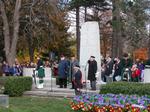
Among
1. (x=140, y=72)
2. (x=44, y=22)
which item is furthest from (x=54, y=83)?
(x=44, y=22)

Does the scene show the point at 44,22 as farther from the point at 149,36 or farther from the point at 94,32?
the point at 149,36

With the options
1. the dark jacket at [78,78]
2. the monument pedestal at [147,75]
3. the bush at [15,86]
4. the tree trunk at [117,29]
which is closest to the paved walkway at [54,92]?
the bush at [15,86]

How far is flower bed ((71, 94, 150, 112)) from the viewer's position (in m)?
13.4

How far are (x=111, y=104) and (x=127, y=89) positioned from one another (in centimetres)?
297

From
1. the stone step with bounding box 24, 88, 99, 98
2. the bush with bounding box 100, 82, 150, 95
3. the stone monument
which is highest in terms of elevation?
the stone monument

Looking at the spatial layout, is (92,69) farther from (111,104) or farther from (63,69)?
(111,104)

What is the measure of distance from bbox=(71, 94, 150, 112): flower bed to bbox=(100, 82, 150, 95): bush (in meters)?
1.75

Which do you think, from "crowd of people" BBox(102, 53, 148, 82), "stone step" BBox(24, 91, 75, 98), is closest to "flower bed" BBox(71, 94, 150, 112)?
"stone step" BBox(24, 91, 75, 98)

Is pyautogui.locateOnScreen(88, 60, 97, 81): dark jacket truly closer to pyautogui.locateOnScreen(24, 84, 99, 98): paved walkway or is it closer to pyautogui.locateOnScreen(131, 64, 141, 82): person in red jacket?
pyautogui.locateOnScreen(24, 84, 99, 98): paved walkway

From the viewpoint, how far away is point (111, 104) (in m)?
13.9

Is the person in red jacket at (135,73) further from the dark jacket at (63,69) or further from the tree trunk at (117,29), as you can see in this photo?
the tree trunk at (117,29)

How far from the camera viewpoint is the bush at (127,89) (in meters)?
16.3

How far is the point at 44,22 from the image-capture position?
1684 inches

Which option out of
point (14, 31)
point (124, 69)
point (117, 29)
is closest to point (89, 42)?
point (124, 69)
